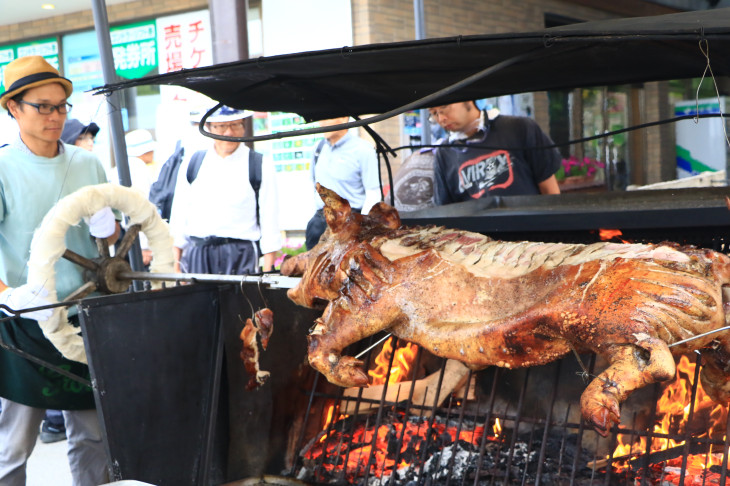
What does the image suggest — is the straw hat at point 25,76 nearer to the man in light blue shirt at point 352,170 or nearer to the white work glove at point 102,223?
the white work glove at point 102,223

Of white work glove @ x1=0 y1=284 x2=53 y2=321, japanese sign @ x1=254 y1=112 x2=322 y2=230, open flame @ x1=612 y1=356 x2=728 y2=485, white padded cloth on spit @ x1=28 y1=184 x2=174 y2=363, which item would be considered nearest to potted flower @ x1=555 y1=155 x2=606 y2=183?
japanese sign @ x1=254 y1=112 x2=322 y2=230

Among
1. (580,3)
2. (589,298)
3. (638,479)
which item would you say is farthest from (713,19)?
(580,3)

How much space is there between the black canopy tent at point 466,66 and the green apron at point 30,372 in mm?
1502

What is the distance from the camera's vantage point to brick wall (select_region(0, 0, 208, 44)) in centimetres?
1004

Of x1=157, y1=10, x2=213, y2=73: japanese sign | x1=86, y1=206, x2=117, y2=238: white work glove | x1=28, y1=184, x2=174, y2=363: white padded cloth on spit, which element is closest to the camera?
x1=28, y1=184, x2=174, y2=363: white padded cloth on spit

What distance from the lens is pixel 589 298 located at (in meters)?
2.16

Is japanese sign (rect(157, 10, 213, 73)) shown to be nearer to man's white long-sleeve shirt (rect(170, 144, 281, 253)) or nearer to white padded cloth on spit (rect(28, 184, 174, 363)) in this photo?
man's white long-sleeve shirt (rect(170, 144, 281, 253))

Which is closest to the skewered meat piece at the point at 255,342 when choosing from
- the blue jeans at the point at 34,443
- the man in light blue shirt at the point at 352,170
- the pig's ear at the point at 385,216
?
the pig's ear at the point at 385,216

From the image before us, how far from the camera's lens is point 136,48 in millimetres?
10484

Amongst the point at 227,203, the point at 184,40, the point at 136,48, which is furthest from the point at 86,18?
the point at 227,203

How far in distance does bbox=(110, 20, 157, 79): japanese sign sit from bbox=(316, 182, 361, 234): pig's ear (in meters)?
8.17

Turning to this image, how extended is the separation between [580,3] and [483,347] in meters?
11.0

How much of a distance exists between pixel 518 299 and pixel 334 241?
0.80 metres

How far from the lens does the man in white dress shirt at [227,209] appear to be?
17.4ft
